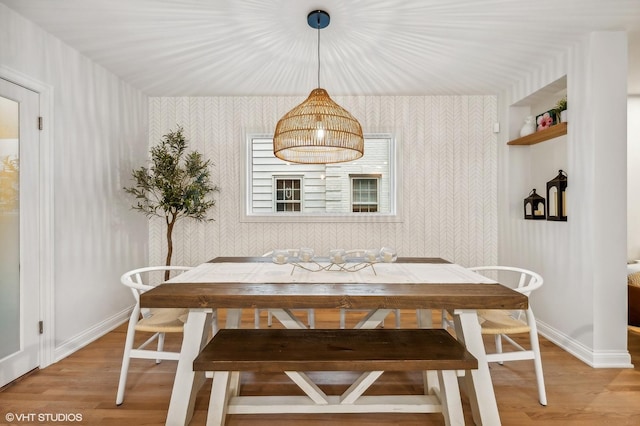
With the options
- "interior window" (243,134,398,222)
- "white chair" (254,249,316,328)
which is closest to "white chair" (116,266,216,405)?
"white chair" (254,249,316,328)

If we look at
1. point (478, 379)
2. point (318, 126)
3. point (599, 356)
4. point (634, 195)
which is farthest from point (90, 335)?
point (634, 195)

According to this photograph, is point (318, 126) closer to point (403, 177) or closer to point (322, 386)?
point (322, 386)

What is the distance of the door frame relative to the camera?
2510 millimetres

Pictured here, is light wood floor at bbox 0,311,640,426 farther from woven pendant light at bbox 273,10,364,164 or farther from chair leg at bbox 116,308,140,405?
woven pendant light at bbox 273,10,364,164

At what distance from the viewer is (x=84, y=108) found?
2.99 meters

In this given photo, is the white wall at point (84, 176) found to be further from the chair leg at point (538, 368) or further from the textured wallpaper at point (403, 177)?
the chair leg at point (538, 368)

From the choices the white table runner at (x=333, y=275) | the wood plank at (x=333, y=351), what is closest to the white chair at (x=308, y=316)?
the white table runner at (x=333, y=275)

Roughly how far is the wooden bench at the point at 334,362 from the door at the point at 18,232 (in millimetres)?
1563

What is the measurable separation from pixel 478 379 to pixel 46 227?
3024 millimetres

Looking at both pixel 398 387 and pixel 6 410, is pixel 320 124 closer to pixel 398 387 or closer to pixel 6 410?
pixel 398 387

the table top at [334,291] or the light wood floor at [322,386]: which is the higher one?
the table top at [334,291]

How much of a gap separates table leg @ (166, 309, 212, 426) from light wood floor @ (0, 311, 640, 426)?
16 centimetres

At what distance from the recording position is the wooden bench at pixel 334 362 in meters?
1.59

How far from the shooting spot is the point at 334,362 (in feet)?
5.25
